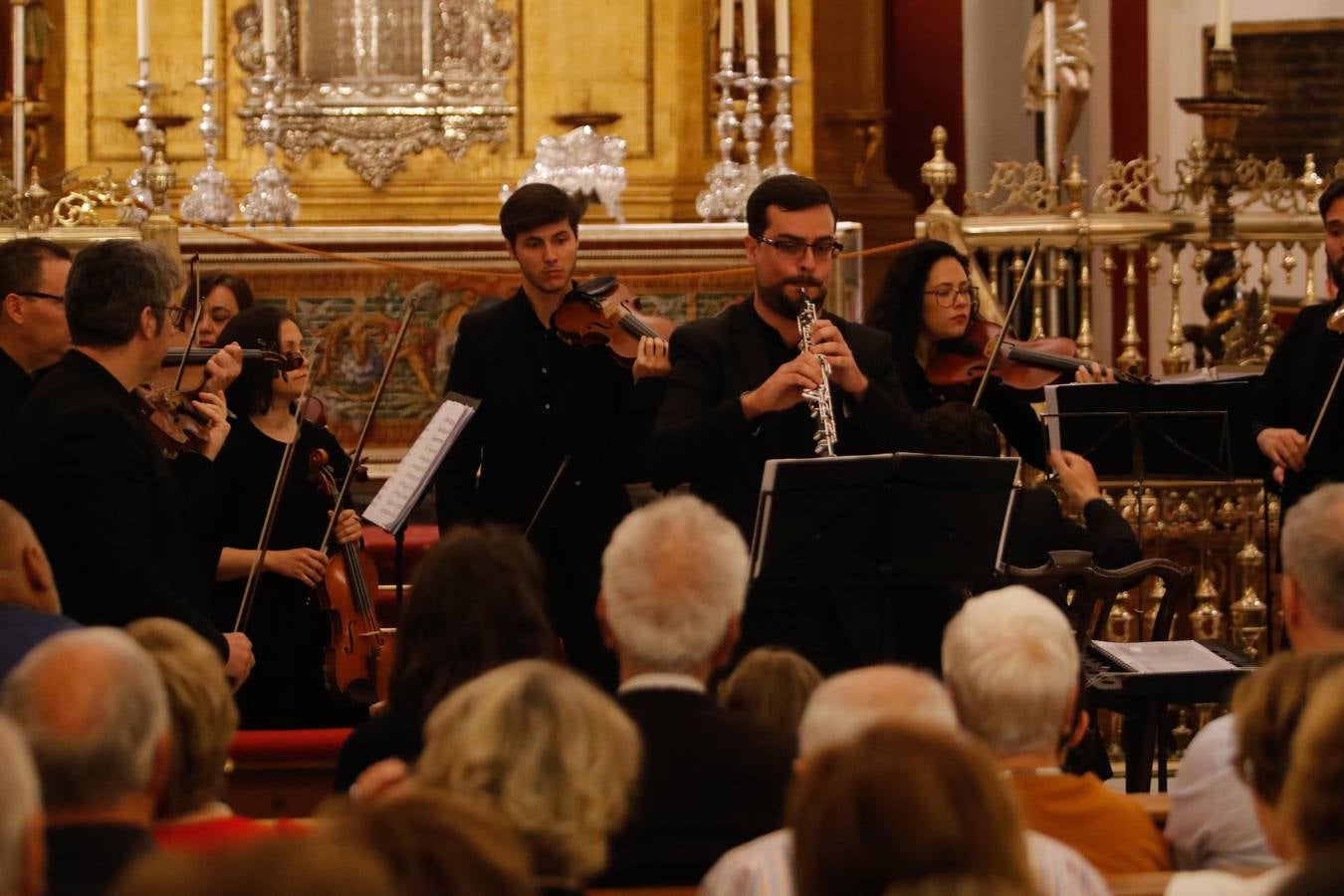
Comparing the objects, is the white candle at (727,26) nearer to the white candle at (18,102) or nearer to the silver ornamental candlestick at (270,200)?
the silver ornamental candlestick at (270,200)

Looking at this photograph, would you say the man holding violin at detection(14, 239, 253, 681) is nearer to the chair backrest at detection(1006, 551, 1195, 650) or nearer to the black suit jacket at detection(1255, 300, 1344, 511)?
the chair backrest at detection(1006, 551, 1195, 650)

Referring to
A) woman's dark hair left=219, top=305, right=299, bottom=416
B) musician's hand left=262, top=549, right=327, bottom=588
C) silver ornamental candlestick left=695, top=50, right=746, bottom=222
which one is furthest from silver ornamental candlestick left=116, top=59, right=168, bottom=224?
musician's hand left=262, top=549, right=327, bottom=588

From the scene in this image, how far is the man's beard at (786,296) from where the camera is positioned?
4.91 metres

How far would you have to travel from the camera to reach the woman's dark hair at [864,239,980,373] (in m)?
6.50

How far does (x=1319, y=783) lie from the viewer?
93.0 inches

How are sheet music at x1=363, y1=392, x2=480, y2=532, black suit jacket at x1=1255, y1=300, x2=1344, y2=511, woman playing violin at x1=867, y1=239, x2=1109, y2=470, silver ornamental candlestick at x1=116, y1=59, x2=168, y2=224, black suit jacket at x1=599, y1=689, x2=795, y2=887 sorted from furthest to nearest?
silver ornamental candlestick at x1=116, y1=59, x2=168, y2=224 < woman playing violin at x1=867, y1=239, x2=1109, y2=470 < black suit jacket at x1=1255, y1=300, x2=1344, y2=511 < sheet music at x1=363, y1=392, x2=480, y2=532 < black suit jacket at x1=599, y1=689, x2=795, y2=887

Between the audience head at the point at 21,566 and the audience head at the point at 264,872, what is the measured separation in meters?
2.15

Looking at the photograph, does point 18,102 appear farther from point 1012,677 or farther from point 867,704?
point 867,704

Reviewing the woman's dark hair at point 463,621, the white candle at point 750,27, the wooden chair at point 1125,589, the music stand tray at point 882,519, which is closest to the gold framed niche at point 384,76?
the white candle at point 750,27

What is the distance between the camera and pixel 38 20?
36.9ft

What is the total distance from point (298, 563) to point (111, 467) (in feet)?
4.05

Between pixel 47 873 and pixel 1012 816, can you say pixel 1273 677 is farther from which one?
pixel 47 873

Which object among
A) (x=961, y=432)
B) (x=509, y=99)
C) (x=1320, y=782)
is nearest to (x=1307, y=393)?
(x=961, y=432)

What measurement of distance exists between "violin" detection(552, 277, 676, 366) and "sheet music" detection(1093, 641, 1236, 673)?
4.53ft
